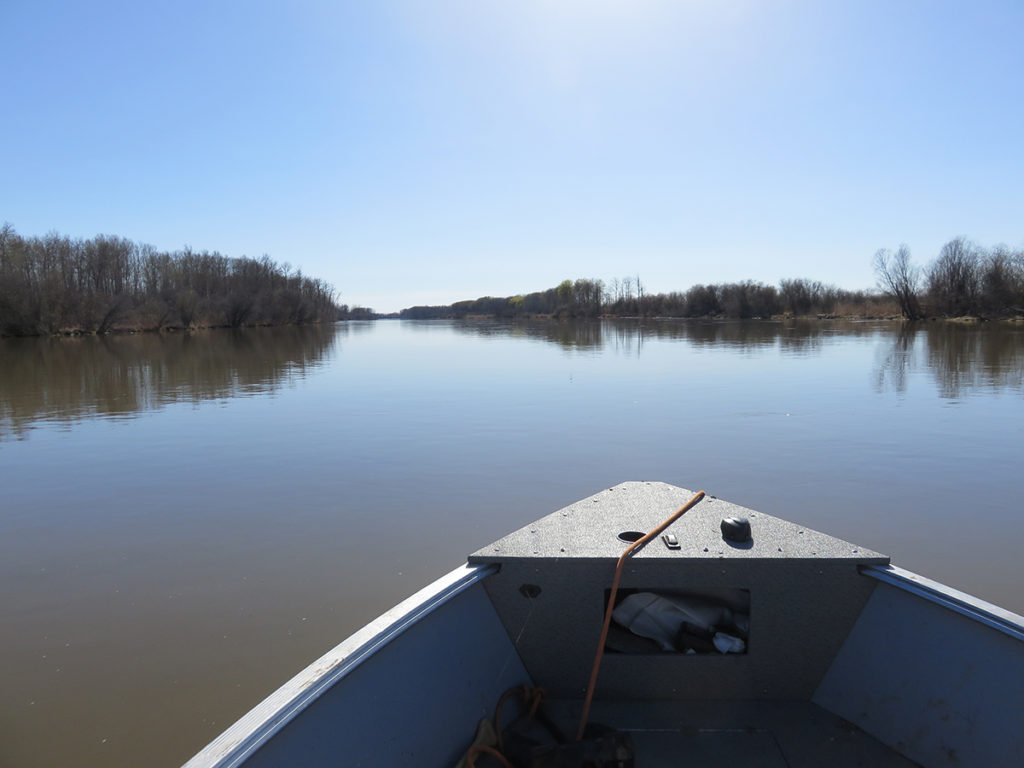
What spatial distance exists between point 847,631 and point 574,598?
1.08 metres

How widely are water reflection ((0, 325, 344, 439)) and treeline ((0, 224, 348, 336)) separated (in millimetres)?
16409

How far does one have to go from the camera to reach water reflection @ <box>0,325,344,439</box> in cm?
1092

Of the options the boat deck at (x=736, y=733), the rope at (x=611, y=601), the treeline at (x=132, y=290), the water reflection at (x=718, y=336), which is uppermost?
the treeline at (x=132, y=290)

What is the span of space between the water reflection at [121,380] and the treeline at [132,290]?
53.8 ft

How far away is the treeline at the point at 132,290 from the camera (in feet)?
125

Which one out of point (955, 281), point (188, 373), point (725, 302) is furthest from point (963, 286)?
point (188, 373)

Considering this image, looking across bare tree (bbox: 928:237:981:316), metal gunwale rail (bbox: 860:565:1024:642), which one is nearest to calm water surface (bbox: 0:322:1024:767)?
metal gunwale rail (bbox: 860:565:1024:642)

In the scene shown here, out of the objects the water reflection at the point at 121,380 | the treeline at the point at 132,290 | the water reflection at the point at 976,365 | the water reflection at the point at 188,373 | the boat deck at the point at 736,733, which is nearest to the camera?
the boat deck at the point at 736,733

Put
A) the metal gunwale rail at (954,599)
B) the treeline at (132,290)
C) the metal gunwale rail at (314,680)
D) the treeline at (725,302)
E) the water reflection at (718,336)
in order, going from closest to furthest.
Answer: the metal gunwale rail at (314,680), the metal gunwale rail at (954,599), the water reflection at (718,336), the treeline at (132,290), the treeline at (725,302)

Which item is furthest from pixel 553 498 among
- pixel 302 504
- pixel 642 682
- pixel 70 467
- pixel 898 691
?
pixel 70 467

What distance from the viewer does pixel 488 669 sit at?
2301 millimetres

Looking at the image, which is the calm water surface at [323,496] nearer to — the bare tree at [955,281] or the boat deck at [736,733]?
the boat deck at [736,733]

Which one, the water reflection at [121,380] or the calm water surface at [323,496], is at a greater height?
the water reflection at [121,380]

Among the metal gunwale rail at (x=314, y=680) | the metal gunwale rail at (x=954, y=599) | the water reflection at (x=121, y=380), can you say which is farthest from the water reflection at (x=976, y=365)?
the water reflection at (x=121, y=380)
